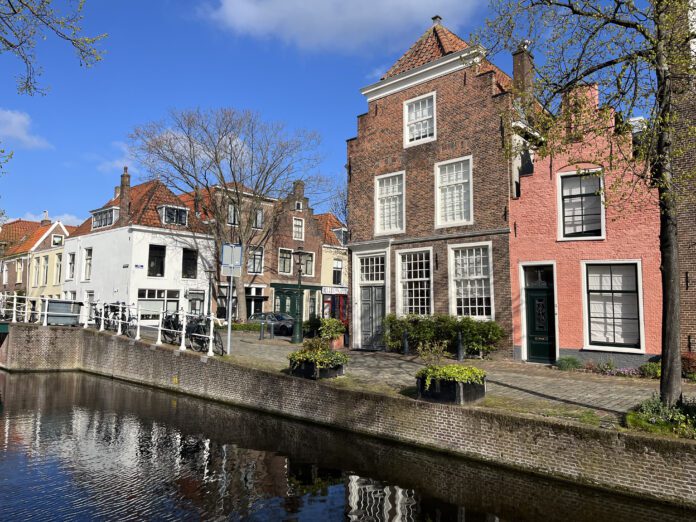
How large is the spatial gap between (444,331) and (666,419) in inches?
350

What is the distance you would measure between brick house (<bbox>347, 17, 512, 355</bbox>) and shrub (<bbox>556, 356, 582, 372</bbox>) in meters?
1.92

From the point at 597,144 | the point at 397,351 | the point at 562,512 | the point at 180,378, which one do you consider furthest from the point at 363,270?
the point at 562,512

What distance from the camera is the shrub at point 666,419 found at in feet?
22.6

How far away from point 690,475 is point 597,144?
10.0 meters

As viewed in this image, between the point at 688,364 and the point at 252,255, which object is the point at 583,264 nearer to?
the point at 688,364

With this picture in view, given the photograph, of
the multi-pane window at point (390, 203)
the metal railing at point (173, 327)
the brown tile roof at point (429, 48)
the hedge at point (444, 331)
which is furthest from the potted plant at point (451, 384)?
the brown tile roof at point (429, 48)

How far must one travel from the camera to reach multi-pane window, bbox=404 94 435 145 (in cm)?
1788

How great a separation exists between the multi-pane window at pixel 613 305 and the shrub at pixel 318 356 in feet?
23.8

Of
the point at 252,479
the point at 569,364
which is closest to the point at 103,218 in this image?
the point at 252,479

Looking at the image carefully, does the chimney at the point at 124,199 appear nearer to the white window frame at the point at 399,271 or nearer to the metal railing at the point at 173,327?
the metal railing at the point at 173,327

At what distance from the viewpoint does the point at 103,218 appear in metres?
34.2

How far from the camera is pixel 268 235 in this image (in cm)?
3544

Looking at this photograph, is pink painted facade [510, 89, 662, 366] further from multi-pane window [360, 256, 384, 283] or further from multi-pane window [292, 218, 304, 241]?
multi-pane window [292, 218, 304, 241]

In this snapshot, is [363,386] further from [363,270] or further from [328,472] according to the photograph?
[363,270]
